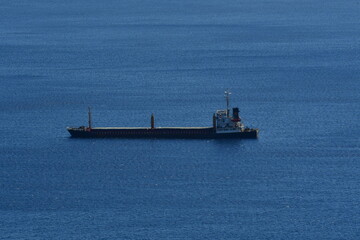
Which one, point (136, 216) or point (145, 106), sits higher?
point (145, 106)

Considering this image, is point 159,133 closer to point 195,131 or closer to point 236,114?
point 195,131

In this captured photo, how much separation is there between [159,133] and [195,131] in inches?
163

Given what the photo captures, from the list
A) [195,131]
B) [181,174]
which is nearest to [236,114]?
[195,131]

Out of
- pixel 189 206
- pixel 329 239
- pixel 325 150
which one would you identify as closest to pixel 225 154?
pixel 325 150

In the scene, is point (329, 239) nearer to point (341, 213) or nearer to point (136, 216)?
point (341, 213)

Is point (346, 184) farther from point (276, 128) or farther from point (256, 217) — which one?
point (276, 128)

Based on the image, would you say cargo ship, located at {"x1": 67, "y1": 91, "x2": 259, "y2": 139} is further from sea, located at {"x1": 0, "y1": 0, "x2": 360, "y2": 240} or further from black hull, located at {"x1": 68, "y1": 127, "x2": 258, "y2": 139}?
sea, located at {"x1": 0, "y1": 0, "x2": 360, "y2": 240}

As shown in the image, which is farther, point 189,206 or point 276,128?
point 276,128

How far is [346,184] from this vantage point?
142m

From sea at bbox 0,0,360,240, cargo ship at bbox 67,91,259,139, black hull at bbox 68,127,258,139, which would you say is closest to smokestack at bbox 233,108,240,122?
cargo ship at bbox 67,91,259,139

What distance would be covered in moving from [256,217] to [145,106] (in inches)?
2434

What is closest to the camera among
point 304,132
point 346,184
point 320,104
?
point 346,184

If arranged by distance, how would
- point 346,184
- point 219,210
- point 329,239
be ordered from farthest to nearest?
point 346,184
point 219,210
point 329,239

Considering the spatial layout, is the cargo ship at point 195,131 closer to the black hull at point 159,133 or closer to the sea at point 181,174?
the black hull at point 159,133
